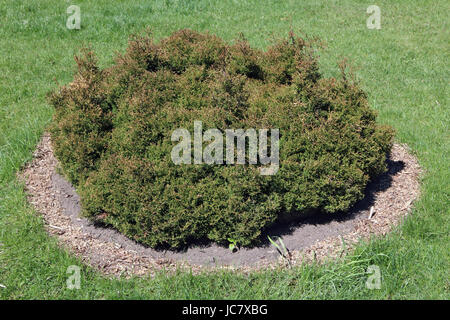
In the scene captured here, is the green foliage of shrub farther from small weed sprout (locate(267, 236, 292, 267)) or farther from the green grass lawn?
the green grass lawn

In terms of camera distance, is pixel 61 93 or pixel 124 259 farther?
pixel 61 93

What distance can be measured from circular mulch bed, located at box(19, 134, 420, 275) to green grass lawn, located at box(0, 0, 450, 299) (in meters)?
0.15

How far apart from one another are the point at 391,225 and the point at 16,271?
148 inches

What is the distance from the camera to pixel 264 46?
841 cm

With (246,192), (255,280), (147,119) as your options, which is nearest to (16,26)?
(147,119)

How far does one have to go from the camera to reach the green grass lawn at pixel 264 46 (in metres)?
3.83

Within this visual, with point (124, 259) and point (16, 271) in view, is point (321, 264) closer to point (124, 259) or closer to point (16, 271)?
point (124, 259)

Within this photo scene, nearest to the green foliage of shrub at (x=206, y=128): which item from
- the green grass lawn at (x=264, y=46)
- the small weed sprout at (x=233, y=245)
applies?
the small weed sprout at (x=233, y=245)

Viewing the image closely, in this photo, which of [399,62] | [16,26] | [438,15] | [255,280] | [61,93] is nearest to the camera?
[255,280]

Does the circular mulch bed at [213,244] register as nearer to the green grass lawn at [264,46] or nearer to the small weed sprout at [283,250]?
the small weed sprout at [283,250]

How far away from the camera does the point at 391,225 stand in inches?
178

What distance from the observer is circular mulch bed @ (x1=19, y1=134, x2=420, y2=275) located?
411 centimetres

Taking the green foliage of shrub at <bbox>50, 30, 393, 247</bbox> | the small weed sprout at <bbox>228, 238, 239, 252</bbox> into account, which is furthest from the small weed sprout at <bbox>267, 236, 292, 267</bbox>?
the small weed sprout at <bbox>228, 238, 239, 252</bbox>

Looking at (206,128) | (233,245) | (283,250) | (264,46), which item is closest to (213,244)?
(233,245)
